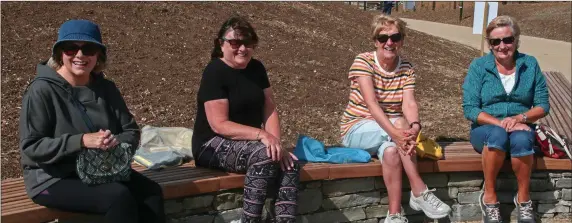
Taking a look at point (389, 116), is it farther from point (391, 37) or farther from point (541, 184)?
point (541, 184)

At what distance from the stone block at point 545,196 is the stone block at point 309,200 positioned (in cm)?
164

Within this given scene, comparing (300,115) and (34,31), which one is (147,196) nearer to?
(300,115)

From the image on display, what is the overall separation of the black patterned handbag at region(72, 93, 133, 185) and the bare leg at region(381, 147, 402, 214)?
5.46ft

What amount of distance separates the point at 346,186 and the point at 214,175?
0.94 meters

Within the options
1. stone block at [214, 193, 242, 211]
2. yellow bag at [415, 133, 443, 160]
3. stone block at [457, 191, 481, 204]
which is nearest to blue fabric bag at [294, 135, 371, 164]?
yellow bag at [415, 133, 443, 160]

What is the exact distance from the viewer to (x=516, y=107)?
4582mm

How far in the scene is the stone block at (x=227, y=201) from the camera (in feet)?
12.9

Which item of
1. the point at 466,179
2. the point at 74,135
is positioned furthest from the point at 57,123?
the point at 466,179

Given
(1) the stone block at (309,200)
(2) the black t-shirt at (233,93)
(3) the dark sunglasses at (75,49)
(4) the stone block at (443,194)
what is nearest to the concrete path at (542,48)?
(4) the stone block at (443,194)

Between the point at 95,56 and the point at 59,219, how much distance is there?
85 cm

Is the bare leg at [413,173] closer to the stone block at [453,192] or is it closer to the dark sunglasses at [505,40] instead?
the stone block at [453,192]

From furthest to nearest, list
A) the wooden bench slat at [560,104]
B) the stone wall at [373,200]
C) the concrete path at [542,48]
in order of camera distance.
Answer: the concrete path at [542,48] → the wooden bench slat at [560,104] → the stone wall at [373,200]

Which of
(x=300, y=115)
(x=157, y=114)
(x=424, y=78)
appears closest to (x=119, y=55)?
(x=157, y=114)

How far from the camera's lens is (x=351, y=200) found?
4.39m
